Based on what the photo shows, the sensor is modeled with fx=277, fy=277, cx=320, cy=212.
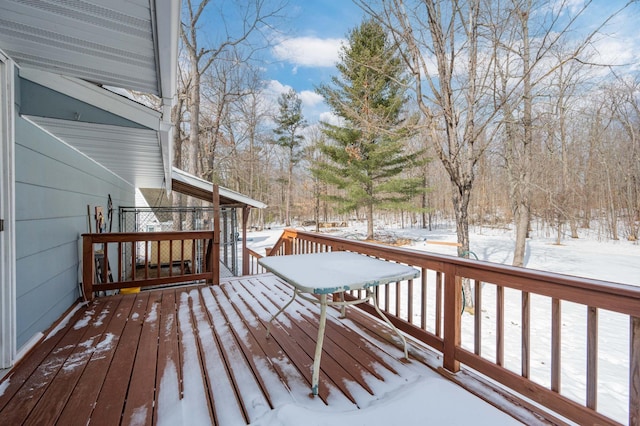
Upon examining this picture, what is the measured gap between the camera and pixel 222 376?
1.82 metres

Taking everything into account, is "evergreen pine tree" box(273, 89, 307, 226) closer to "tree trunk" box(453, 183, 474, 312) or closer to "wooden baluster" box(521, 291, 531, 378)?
"tree trunk" box(453, 183, 474, 312)

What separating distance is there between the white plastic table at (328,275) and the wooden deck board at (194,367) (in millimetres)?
253

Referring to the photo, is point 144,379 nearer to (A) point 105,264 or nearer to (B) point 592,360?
(A) point 105,264

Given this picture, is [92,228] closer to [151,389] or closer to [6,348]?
[6,348]

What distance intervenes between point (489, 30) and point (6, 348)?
7.42m

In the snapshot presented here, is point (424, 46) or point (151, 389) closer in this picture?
point (151, 389)

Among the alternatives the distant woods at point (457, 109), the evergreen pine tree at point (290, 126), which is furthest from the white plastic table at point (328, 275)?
the evergreen pine tree at point (290, 126)

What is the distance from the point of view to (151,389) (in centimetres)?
169

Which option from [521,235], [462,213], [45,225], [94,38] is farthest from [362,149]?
[94,38]

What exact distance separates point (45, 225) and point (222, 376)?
7.42 feet

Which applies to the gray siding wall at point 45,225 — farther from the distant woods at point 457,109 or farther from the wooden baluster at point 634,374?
the distant woods at point 457,109

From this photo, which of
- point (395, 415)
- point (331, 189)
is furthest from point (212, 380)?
point (331, 189)

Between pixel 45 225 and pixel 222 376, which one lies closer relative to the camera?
pixel 222 376

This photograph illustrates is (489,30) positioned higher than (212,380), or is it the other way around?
(489,30)
